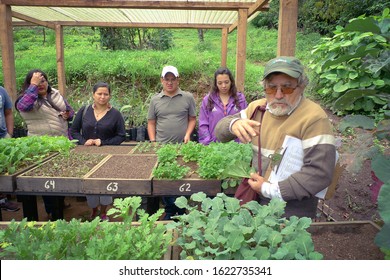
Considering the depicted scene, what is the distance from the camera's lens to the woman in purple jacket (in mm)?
4043

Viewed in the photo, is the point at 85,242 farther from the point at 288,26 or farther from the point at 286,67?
the point at 288,26

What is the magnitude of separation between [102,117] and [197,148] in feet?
4.57

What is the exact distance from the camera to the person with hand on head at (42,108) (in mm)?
3852

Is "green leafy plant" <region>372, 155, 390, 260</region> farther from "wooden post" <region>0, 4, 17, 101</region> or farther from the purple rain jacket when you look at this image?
"wooden post" <region>0, 4, 17, 101</region>

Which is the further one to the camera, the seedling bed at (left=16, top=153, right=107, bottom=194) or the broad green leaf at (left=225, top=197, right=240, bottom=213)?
the seedling bed at (left=16, top=153, right=107, bottom=194)

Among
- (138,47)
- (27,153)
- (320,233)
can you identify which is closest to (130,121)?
(27,153)

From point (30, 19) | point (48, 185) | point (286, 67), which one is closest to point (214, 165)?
point (286, 67)

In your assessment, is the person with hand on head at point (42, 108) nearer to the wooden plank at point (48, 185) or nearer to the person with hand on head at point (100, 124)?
the person with hand on head at point (100, 124)

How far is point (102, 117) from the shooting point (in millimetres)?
4102

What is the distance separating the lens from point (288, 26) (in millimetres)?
3092

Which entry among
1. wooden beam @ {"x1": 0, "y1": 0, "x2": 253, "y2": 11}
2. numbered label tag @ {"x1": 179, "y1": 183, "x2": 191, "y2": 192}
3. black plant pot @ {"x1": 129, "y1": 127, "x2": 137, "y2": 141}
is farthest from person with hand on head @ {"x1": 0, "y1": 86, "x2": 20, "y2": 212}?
numbered label tag @ {"x1": 179, "y1": 183, "x2": 191, "y2": 192}

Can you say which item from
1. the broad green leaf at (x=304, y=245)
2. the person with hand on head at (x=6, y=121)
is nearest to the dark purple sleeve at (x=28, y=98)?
the person with hand on head at (x=6, y=121)

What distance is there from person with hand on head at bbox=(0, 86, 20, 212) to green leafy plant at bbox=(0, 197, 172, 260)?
3.15 m

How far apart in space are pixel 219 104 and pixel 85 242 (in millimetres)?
2854
